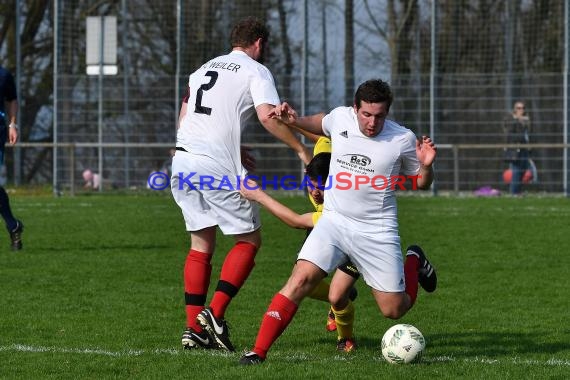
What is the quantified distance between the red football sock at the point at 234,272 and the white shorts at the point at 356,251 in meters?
0.77

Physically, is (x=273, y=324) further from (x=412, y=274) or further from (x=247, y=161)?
(x=247, y=161)

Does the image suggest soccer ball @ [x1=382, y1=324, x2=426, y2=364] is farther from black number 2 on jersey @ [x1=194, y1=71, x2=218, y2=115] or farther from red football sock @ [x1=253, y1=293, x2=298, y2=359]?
black number 2 on jersey @ [x1=194, y1=71, x2=218, y2=115]

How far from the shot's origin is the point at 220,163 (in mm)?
6734

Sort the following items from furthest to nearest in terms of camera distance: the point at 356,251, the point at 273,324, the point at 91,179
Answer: the point at 91,179, the point at 356,251, the point at 273,324

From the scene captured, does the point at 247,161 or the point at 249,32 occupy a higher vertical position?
the point at 249,32

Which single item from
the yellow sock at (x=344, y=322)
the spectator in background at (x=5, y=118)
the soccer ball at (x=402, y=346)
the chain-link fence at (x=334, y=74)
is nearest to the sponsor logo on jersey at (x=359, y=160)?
the soccer ball at (x=402, y=346)

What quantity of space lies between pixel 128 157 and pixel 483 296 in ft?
46.5

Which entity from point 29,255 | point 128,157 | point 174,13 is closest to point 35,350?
point 29,255

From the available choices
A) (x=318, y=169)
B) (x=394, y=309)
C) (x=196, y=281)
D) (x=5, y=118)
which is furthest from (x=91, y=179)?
(x=394, y=309)

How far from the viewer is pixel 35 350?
21.0 feet

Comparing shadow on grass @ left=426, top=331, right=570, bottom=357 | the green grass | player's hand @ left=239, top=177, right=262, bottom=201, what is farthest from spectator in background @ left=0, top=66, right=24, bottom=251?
shadow on grass @ left=426, top=331, right=570, bottom=357

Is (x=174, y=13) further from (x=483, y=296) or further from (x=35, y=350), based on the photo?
(x=35, y=350)

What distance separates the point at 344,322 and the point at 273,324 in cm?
87

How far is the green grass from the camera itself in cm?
595
